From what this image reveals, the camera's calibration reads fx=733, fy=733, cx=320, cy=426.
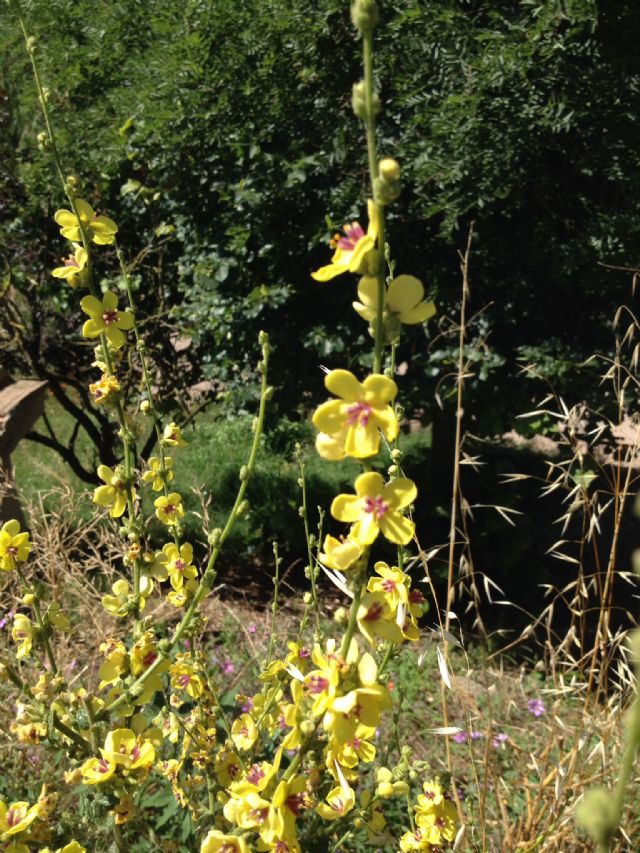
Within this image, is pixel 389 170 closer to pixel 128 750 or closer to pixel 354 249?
pixel 354 249

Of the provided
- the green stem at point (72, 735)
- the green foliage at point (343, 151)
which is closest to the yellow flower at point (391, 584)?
the green stem at point (72, 735)

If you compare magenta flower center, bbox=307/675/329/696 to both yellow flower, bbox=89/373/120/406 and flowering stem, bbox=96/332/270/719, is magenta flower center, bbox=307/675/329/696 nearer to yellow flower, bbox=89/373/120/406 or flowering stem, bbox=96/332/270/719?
flowering stem, bbox=96/332/270/719

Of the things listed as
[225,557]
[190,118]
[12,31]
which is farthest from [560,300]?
[12,31]

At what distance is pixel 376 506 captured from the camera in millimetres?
862

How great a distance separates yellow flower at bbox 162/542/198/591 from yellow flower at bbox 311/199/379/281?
757mm

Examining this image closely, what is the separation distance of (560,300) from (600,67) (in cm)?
117

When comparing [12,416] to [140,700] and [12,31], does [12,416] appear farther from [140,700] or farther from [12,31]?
[140,700]

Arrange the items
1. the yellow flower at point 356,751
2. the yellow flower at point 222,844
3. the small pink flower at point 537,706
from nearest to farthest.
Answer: the yellow flower at point 222,844
the yellow flower at point 356,751
the small pink flower at point 537,706

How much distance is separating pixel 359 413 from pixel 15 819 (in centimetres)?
86

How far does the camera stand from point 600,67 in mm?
2982

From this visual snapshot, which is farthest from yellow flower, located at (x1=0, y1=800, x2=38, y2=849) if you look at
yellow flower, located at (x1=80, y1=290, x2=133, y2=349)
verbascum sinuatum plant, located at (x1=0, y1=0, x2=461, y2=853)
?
yellow flower, located at (x1=80, y1=290, x2=133, y2=349)

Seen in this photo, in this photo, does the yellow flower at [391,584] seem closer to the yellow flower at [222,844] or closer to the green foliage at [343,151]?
the yellow flower at [222,844]

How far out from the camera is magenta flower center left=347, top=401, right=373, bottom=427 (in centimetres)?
85

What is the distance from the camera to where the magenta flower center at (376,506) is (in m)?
0.86
